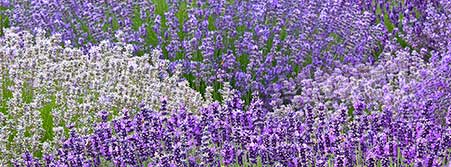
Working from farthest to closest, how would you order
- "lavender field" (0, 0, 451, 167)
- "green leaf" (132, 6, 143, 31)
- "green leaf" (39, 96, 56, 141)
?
"green leaf" (132, 6, 143, 31)
"green leaf" (39, 96, 56, 141)
"lavender field" (0, 0, 451, 167)

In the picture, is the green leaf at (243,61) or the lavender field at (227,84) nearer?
the lavender field at (227,84)

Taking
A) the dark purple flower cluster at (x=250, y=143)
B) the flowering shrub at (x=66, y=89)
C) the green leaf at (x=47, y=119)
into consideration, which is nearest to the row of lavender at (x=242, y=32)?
the flowering shrub at (x=66, y=89)

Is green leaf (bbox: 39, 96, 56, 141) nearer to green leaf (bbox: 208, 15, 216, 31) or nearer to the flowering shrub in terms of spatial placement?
the flowering shrub

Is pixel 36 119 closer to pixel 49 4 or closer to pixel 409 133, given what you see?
pixel 409 133

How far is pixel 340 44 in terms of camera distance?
6070 mm

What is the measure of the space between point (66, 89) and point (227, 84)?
0.95 metres

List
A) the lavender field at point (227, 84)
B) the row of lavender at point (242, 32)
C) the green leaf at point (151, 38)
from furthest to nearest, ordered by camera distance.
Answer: the green leaf at point (151, 38), the row of lavender at point (242, 32), the lavender field at point (227, 84)

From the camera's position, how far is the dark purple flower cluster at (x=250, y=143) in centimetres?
340

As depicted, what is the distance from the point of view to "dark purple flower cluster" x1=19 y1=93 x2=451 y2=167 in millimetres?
3402

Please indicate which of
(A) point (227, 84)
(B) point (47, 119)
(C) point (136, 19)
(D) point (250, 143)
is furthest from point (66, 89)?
(C) point (136, 19)

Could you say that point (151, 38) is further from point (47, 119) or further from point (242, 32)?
point (47, 119)

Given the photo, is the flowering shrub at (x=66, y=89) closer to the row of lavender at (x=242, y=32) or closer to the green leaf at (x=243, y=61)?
the row of lavender at (x=242, y=32)

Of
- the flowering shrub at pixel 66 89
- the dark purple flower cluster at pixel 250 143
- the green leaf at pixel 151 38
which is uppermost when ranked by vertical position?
the green leaf at pixel 151 38

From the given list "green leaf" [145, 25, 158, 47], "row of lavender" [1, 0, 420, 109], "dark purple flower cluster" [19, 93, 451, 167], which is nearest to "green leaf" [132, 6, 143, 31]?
"row of lavender" [1, 0, 420, 109]
